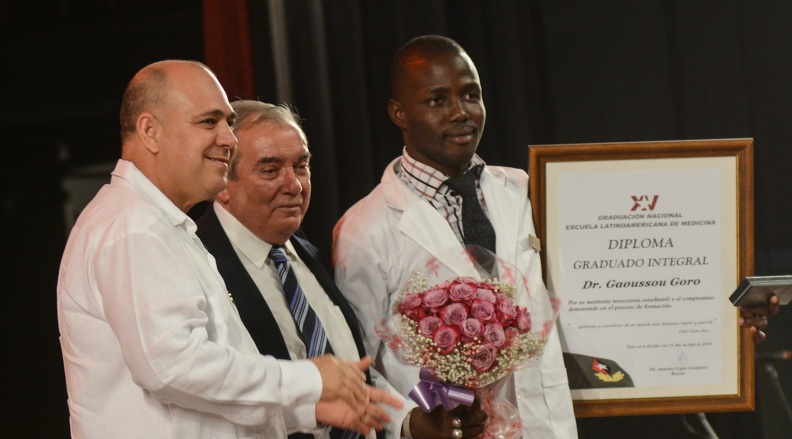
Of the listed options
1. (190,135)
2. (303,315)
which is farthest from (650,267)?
(190,135)

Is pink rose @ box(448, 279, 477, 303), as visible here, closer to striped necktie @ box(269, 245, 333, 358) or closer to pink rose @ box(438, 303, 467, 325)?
pink rose @ box(438, 303, 467, 325)

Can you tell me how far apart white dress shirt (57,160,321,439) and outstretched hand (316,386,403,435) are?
0.06 m

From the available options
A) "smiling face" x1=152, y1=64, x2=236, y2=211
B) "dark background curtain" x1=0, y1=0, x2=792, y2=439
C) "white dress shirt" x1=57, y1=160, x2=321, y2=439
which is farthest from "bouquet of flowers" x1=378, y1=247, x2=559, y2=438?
"dark background curtain" x1=0, y1=0, x2=792, y2=439

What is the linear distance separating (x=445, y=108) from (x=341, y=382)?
1022 millimetres

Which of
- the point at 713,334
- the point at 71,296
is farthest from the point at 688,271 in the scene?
the point at 71,296

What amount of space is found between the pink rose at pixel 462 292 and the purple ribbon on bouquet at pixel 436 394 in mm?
221

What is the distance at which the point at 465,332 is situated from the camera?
7.30 ft

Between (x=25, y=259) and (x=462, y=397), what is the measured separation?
7.91 feet

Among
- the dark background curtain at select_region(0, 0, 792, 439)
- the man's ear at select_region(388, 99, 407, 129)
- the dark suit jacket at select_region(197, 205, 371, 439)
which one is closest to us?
the dark suit jacket at select_region(197, 205, 371, 439)

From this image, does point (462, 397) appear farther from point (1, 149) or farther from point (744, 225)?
point (1, 149)

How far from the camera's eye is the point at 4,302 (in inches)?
156

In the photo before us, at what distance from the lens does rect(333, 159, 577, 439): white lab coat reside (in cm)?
272

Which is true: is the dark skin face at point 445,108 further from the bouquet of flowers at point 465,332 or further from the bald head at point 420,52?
the bouquet of flowers at point 465,332

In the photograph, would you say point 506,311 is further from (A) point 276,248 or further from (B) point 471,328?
(A) point 276,248
